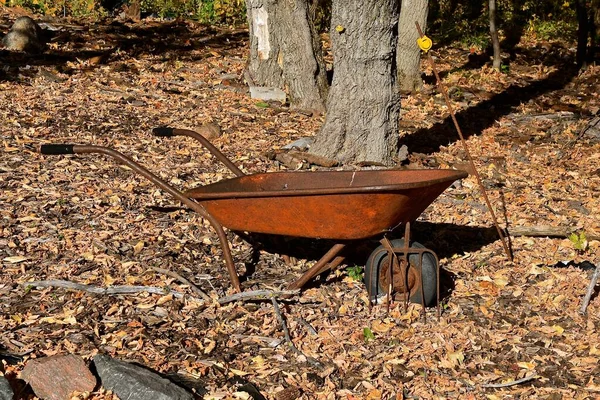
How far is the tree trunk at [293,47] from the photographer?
9125mm

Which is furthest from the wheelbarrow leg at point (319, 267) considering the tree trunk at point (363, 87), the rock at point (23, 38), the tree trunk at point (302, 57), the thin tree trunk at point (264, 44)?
the rock at point (23, 38)

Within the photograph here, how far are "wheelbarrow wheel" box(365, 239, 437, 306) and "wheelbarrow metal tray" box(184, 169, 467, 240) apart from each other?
0.86ft

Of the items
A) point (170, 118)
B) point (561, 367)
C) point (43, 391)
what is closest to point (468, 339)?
point (561, 367)

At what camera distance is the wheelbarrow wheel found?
16.9ft

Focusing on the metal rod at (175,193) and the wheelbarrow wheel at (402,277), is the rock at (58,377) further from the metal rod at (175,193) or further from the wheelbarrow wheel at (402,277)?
the wheelbarrow wheel at (402,277)

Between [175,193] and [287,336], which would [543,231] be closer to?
[287,336]

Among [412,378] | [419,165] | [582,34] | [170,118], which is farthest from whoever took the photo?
[582,34]

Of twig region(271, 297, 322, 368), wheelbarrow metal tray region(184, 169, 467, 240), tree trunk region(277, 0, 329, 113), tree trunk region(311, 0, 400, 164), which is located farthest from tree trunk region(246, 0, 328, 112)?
twig region(271, 297, 322, 368)

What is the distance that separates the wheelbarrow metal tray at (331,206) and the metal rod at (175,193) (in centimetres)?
5

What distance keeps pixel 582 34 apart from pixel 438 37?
240 cm

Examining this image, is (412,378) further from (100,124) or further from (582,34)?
(582,34)

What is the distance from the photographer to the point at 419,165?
7.75 meters

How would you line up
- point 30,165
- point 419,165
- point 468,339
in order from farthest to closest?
point 419,165
point 30,165
point 468,339

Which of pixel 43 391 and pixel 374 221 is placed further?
pixel 374 221
